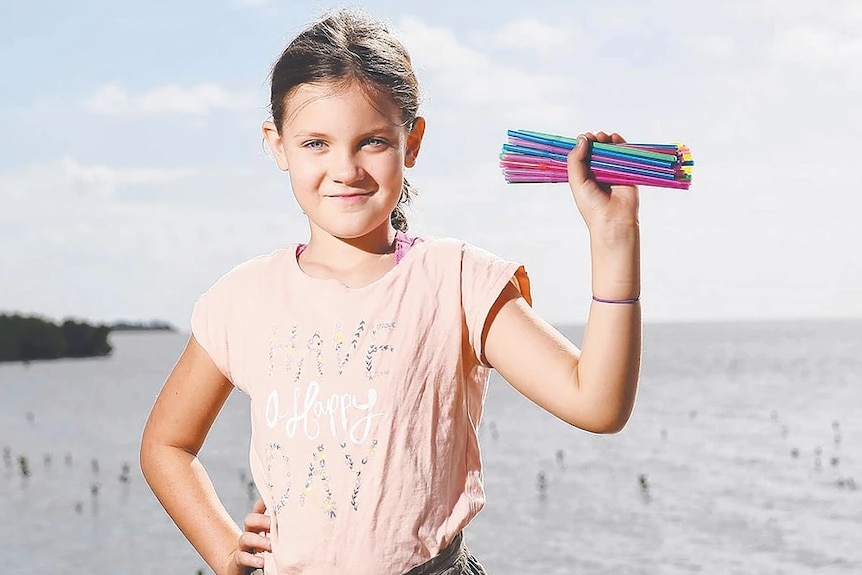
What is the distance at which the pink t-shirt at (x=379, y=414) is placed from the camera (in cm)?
163

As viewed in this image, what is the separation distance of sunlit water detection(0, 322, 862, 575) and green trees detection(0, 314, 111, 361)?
3.61 m

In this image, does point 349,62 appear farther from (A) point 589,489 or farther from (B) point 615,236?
(A) point 589,489

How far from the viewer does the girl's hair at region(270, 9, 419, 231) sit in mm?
1687

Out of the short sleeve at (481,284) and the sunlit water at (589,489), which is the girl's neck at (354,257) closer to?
the short sleeve at (481,284)

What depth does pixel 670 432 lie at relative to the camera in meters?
21.9

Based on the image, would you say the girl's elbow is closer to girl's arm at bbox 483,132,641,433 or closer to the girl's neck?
girl's arm at bbox 483,132,641,433

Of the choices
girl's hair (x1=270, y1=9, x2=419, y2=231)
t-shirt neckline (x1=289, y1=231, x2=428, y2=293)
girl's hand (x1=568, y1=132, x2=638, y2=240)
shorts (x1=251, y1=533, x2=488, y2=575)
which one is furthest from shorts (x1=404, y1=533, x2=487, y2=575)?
girl's hair (x1=270, y1=9, x2=419, y2=231)

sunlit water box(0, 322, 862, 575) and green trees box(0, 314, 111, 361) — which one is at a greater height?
green trees box(0, 314, 111, 361)

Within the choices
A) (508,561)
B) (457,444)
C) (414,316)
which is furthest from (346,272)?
(508,561)

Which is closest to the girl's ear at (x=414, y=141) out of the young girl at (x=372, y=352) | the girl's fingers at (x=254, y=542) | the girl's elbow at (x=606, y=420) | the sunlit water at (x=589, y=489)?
the young girl at (x=372, y=352)

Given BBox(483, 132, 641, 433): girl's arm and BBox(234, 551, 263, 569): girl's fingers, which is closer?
BBox(483, 132, 641, 433): girl's arm

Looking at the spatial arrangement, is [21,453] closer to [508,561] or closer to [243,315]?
[508,561]

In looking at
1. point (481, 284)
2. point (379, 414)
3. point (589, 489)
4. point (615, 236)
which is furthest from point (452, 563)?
point (589, 489)

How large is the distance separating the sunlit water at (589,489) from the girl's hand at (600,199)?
35.1ft
